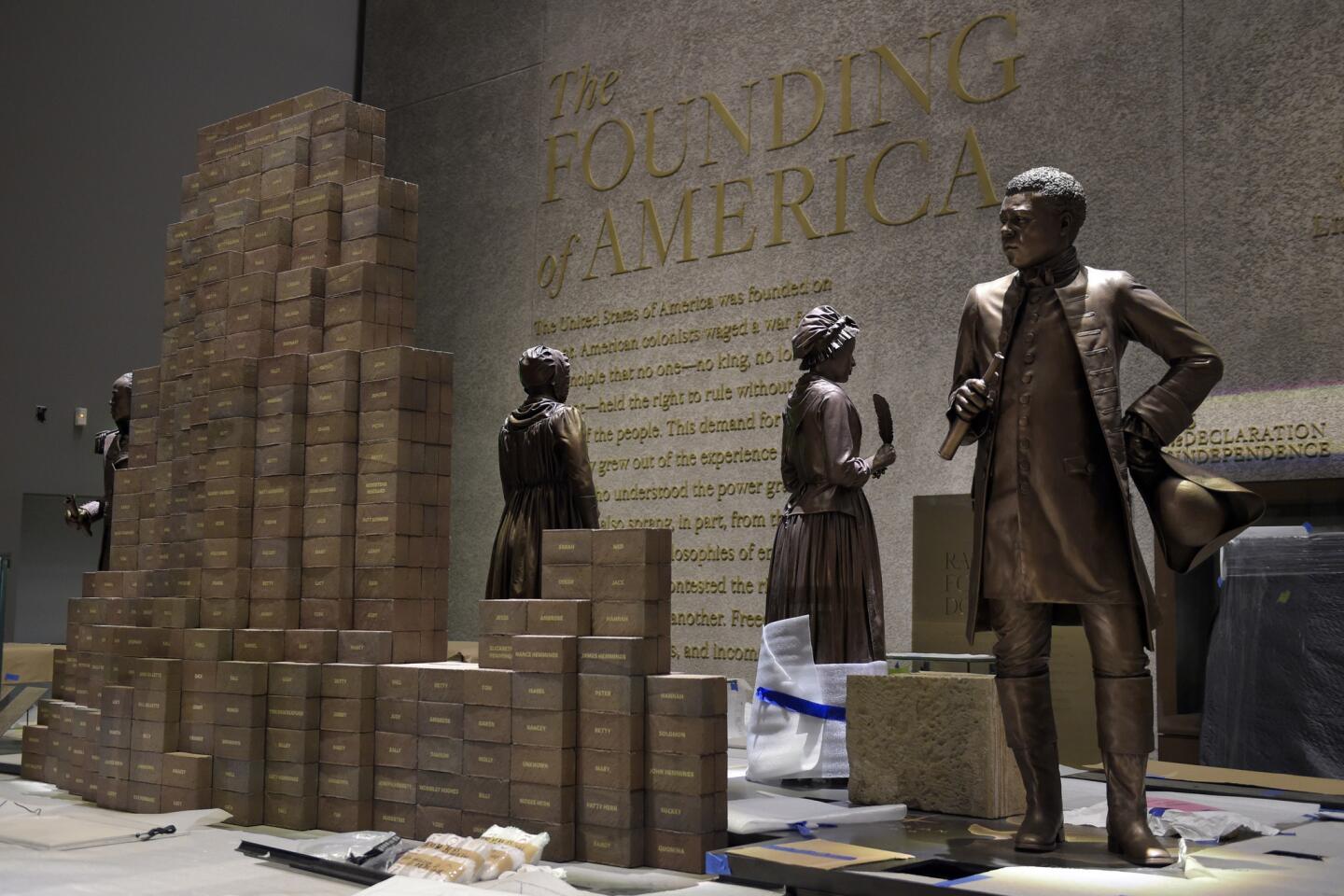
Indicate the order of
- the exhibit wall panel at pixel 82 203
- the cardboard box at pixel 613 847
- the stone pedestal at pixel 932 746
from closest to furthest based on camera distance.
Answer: the cardboard box at pixel 613 847 < the stone pedestal at pixel 932 746 < the exhibit wall panel at pixel 82 203

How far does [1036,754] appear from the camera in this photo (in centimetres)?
403

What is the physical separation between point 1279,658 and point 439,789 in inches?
170

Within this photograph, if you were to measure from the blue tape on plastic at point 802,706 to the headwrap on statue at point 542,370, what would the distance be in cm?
217

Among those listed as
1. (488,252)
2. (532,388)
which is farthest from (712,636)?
(488,252)

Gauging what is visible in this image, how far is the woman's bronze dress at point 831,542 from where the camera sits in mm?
6195

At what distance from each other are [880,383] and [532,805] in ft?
17.5

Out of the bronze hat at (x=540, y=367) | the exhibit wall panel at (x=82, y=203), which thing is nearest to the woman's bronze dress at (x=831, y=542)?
the bronze hat at (x=540, y=367)

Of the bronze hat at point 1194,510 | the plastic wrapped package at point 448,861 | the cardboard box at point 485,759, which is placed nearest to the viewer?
the bronze hat at point 1194,510

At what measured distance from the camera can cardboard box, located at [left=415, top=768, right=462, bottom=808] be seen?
5078 millimetres

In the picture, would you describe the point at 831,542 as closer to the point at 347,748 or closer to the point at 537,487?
the point at 537,487

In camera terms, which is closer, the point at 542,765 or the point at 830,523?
the point at 542,765

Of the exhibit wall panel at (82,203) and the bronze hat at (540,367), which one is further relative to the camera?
the exhibit wall panel at (82,203)

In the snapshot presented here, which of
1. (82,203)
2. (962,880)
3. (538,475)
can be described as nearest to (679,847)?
(962,880)

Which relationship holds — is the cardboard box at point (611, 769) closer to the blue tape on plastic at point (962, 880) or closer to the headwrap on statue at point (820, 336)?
the blue tape on plastic at point (962, 880)
